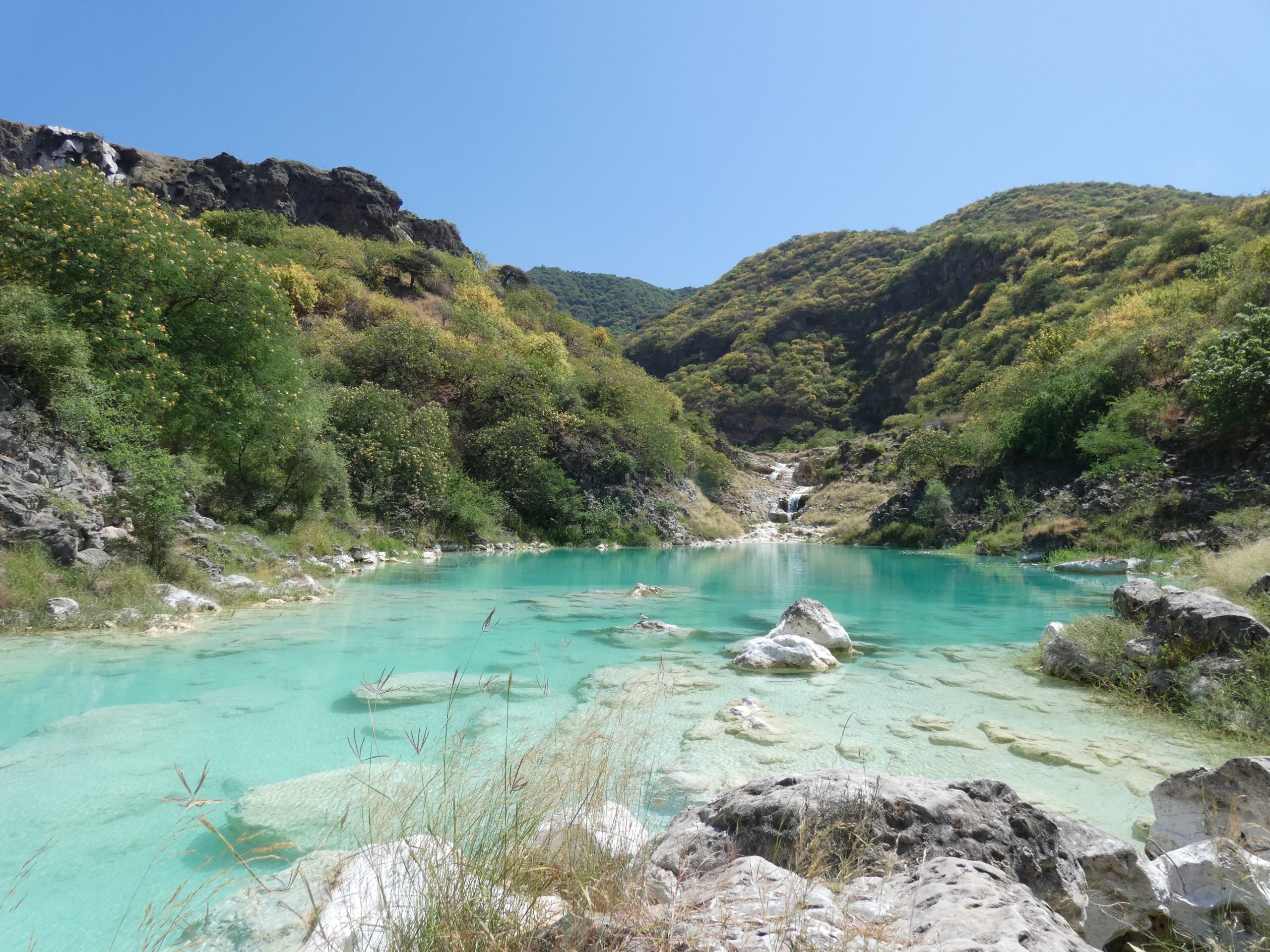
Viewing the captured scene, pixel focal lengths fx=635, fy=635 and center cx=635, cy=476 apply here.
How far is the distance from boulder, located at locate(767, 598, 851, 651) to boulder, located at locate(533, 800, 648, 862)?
18.7 ft

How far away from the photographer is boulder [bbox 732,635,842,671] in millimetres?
7359

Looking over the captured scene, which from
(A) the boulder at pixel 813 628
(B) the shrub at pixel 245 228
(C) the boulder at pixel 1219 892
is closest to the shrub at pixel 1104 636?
(A) the boulder at pixel 813 628

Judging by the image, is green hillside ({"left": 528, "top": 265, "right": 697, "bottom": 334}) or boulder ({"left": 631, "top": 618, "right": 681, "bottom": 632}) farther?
green hillside ({"left": 528, "top": 265, "right": 697, "bottom": 334})

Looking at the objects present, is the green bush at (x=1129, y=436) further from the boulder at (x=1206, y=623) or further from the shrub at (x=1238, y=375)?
the boulder at (x=1206, y=623)

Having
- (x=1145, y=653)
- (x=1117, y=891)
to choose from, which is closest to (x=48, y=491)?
(x=1117, y=891)

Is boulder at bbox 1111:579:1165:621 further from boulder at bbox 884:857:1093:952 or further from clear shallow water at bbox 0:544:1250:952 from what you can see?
boulder at bbox 884:857:1093:952

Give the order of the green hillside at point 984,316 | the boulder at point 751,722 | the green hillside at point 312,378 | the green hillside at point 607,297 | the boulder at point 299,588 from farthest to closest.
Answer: the green hillside at point 607,297
the green hillside at point 984,316
the boulder at point 299,588
the green hillside at point 312,378
the boulder at point 751,722

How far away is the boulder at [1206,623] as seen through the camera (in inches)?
200

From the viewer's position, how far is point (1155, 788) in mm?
3006

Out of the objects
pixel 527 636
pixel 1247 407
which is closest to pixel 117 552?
pixel 527 636

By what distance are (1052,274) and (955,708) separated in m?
50.8

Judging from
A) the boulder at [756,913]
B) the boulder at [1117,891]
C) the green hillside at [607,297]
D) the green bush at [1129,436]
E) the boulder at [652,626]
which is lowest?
the boulder at [652,626]

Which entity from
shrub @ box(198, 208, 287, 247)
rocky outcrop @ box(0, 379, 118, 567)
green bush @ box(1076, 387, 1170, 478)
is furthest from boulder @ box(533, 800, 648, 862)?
shrub @ box(198, 208, 287, 247)

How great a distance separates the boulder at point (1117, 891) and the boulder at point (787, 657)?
190 inches
